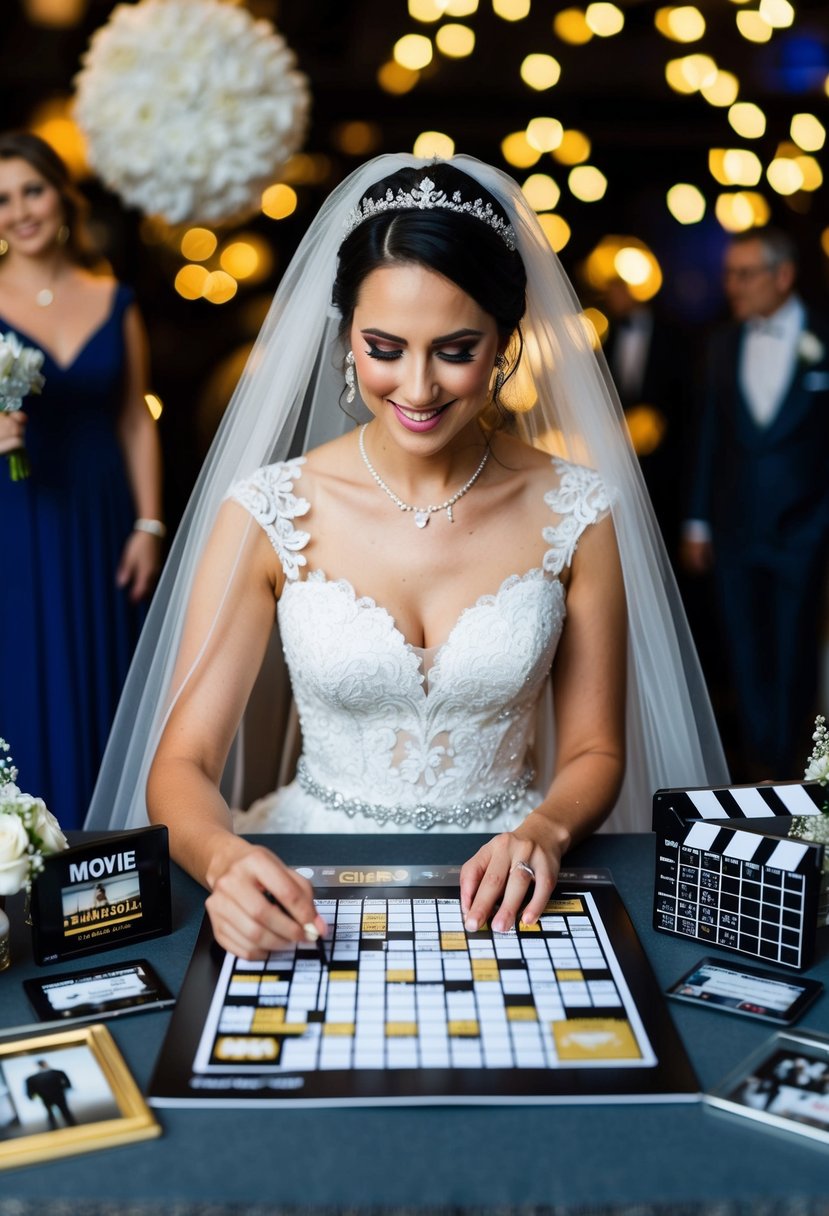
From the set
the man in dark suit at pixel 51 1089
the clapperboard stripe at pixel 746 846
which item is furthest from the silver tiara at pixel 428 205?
the man in dark suit at pixel 51 1089

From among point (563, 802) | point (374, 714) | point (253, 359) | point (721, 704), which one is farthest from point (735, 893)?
point (721, 704)

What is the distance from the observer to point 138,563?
364 cm

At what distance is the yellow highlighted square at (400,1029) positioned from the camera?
4.14 feet

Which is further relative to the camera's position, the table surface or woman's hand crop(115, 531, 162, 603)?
woman's hand crop(115, 531, 162, 603)

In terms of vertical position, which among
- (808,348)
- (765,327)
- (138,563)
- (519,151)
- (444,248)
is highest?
(519,151)

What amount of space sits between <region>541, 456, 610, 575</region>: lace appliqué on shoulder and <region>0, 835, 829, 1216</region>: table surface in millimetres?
1212

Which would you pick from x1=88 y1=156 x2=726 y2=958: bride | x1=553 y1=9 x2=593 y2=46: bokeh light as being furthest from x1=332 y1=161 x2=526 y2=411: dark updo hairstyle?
x1=553 y1=9 x2=593 y2=46: bokeh light

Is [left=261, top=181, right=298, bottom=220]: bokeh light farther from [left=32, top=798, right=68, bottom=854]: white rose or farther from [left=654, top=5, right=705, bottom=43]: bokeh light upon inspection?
[left=32, top=798, right=68, bottom=854]: white rose

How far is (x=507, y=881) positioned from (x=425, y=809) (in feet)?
2.24

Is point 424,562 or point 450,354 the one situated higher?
point 450,354

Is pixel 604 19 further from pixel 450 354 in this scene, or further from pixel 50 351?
pixel 450 354

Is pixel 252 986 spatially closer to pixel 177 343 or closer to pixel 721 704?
pixel 177 343

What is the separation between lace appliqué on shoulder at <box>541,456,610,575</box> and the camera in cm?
231

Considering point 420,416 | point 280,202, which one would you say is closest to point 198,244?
point 280,202
